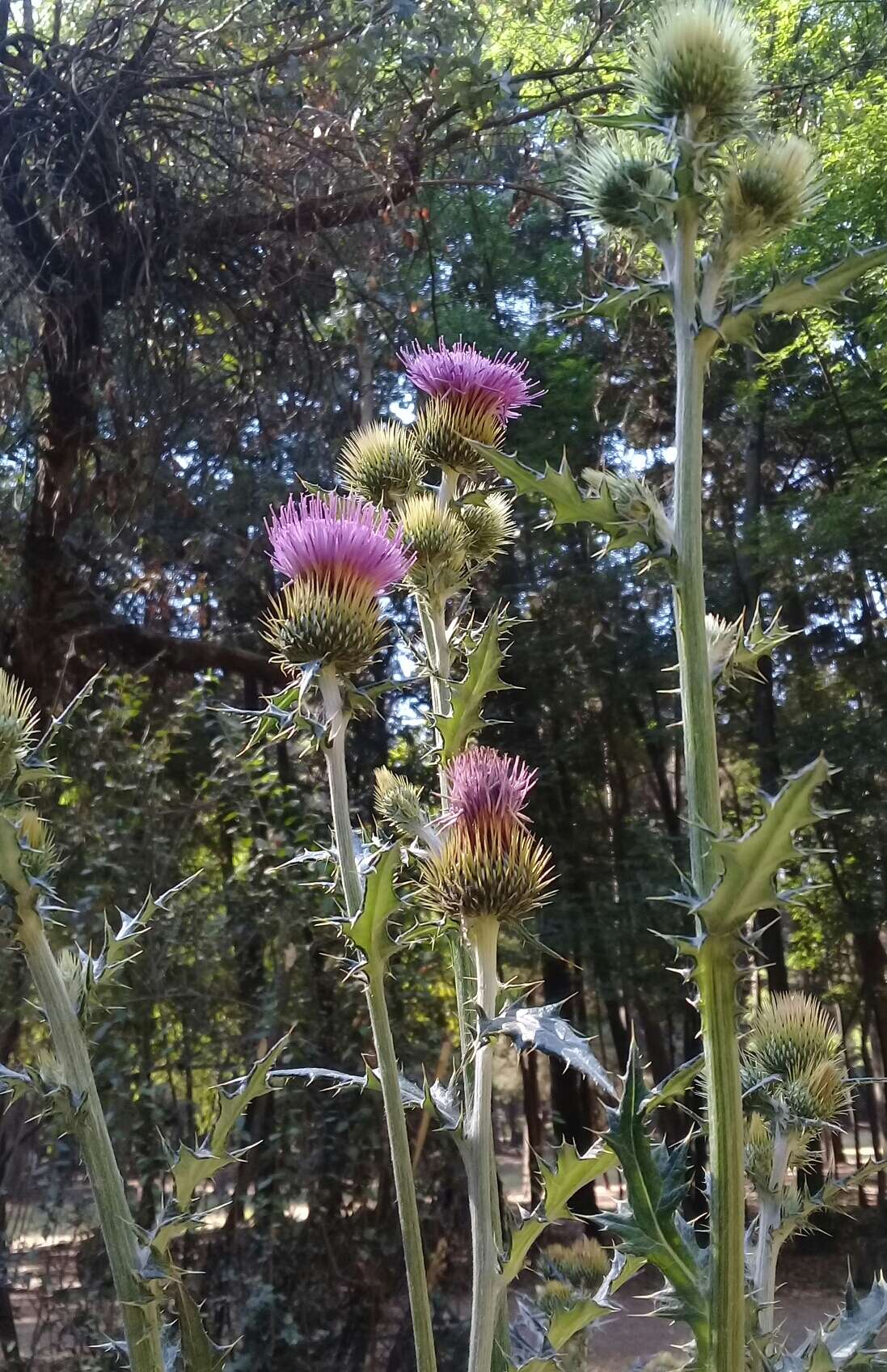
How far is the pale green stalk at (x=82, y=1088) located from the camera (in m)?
1.56

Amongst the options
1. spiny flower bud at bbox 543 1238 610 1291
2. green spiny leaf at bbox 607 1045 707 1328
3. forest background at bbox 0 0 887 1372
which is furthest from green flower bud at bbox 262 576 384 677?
spiny flower bud at bbox 543 1238 610 1291

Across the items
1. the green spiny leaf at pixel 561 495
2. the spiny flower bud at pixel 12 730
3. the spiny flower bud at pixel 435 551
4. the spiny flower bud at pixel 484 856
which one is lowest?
the spiny flower bud at pixel 484 856

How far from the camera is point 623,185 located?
1.63 metres

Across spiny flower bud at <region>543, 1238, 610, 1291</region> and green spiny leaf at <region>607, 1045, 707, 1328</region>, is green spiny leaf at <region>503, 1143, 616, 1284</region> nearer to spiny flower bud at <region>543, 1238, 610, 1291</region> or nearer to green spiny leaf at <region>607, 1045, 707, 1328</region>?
green spiny leaf at <region>607, 1045, 707, 1328</region>

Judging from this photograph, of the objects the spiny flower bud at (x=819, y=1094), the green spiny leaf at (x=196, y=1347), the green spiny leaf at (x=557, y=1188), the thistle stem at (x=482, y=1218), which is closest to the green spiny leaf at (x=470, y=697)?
the thistle stem at (x=482, y=1218)

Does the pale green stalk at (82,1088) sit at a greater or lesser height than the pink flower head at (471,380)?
lesser

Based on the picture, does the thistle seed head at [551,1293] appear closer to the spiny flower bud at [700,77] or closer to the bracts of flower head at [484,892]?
the bracts of flower head at [484,892]

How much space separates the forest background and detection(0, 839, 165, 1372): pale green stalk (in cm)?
161

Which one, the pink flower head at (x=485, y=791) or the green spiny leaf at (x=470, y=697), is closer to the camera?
the pink flower head at (x=485, y=791)

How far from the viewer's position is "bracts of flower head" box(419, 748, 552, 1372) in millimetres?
1436

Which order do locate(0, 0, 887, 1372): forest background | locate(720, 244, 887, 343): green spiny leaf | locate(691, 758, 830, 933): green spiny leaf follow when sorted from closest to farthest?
locate(691, 758, 830, 933): green spiny leaf < locate(720, 244, 887, 343): green spiny leaf < locate(0, 0, 887, 1372): forest background

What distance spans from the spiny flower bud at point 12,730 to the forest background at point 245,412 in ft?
5.08

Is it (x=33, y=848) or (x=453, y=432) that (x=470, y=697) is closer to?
(x=453, y=432)

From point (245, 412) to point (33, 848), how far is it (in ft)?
15.0
